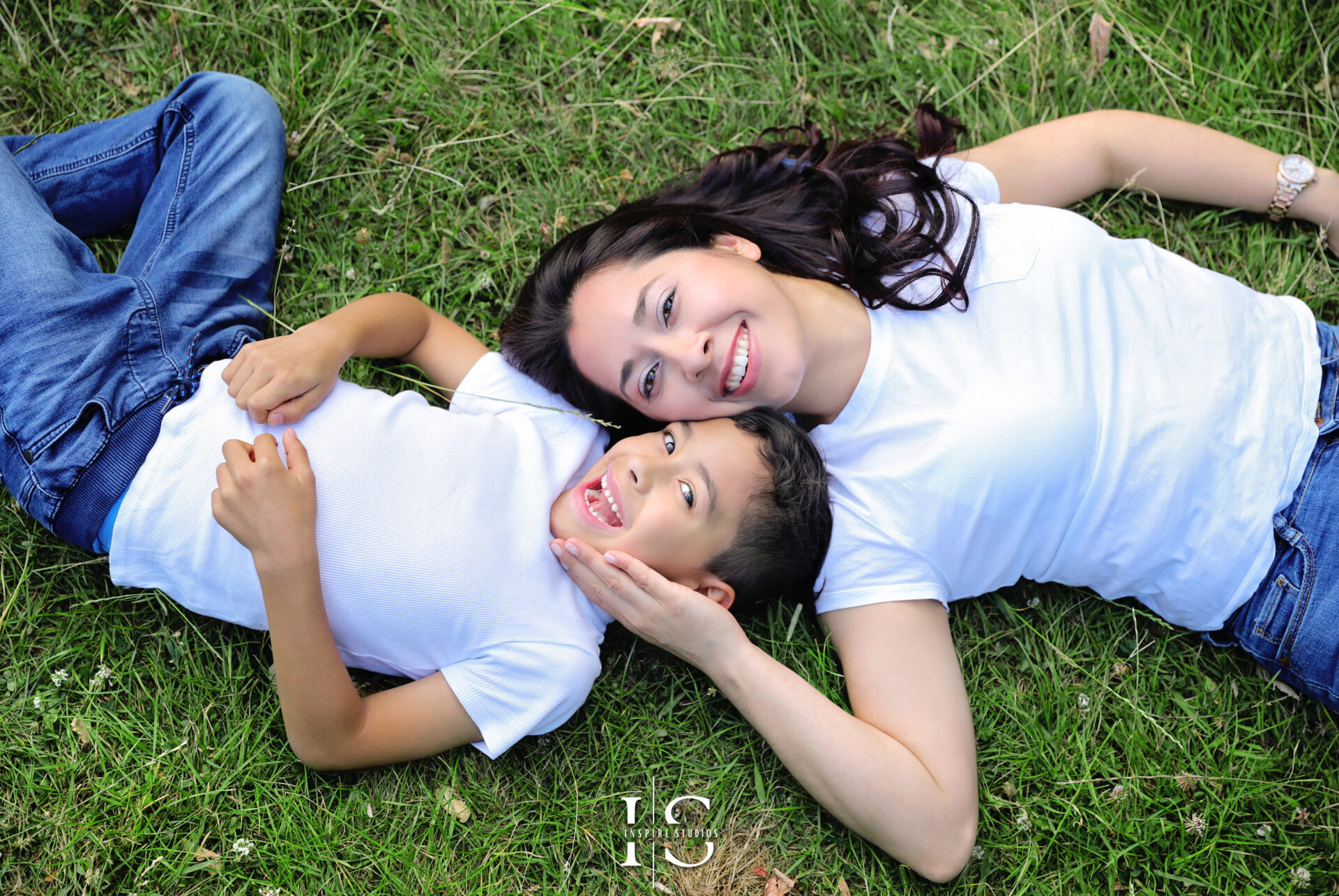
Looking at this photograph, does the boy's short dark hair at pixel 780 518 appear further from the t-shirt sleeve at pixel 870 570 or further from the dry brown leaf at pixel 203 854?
the dry brown leaf at pixel 203 854

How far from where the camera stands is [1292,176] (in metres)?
3.72

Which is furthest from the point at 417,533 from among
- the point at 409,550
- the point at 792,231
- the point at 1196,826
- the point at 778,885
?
the point at 1196,826

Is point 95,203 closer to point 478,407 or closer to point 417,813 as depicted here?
point 478,407

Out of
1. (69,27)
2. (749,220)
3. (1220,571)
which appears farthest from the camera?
(69,27)

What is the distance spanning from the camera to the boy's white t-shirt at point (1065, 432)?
2996 millimetres

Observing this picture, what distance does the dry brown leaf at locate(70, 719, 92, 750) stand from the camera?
3354 millimetres

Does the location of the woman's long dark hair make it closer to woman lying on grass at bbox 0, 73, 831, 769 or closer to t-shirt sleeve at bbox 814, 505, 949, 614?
woman lying on grass at bbox 0, 73, 831, 769

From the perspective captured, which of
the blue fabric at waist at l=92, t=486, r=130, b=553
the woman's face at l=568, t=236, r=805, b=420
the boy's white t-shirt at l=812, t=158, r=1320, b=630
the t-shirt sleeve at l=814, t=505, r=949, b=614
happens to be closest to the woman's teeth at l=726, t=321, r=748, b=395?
the woman's face at l=568, t=236, r=805, b=420

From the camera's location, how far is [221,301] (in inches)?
137

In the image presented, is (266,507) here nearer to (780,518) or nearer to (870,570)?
(780,518)

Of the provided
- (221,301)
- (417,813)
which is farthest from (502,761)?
(221,301)

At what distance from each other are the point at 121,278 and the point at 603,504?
1.94m

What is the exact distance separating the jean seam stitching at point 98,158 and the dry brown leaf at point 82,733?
2129 millimetres

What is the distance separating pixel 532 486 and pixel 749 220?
127 cm
